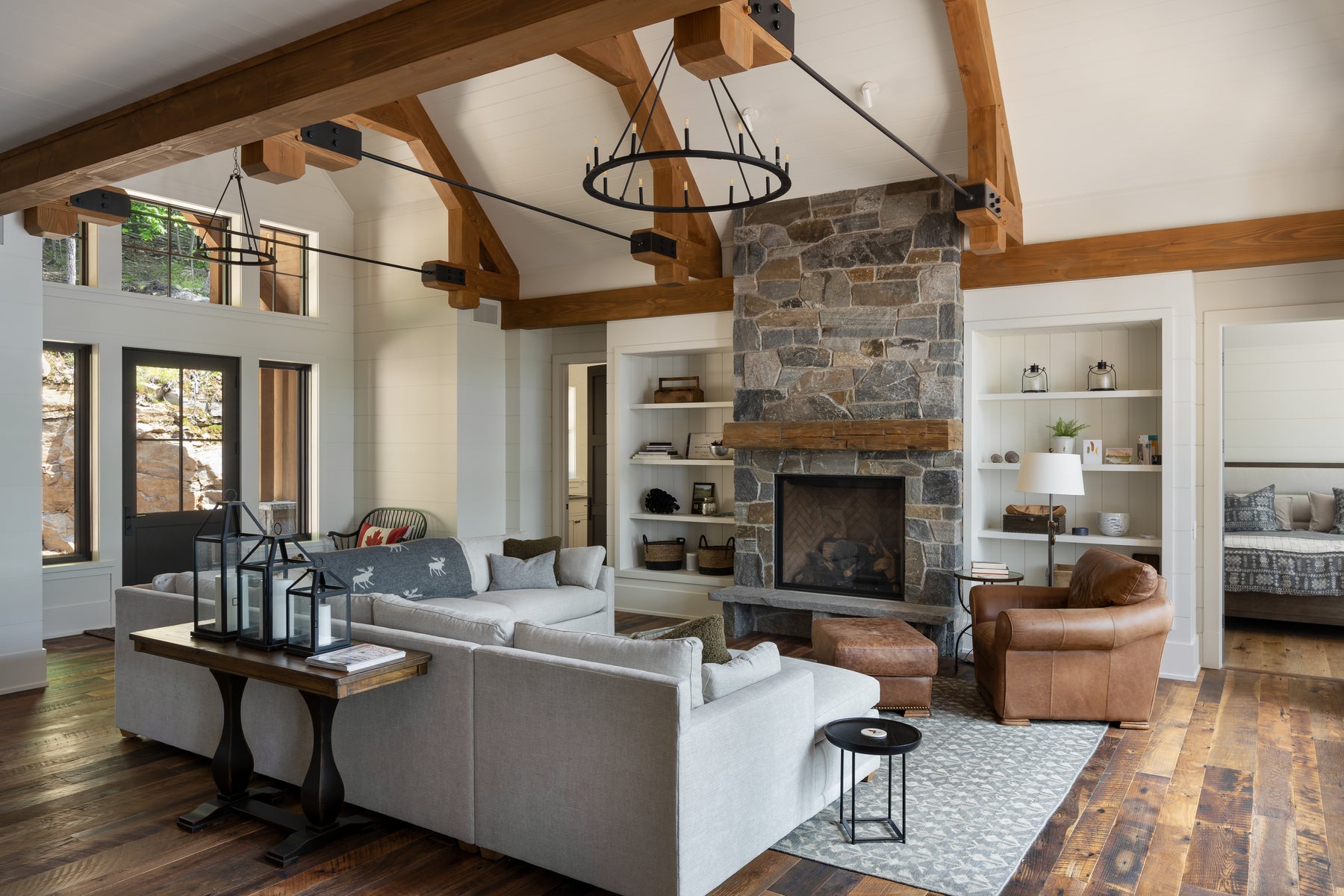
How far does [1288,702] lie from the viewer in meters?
5.36

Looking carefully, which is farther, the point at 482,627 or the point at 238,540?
the point at 238,540

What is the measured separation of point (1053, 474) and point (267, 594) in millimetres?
4283

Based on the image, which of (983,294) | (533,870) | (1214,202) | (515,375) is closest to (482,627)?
(533,870)

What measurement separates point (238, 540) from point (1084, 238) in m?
5.30

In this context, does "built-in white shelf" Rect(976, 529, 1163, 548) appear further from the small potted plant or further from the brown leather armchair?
the brown leather armchair

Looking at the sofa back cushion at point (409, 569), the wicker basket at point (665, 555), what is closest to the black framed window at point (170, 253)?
the sofa back cushion at point (409, 569)

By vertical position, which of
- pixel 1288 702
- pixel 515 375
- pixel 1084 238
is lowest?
pixel 1288 702

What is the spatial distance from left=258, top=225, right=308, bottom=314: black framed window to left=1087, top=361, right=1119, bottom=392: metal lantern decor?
6632 millimetres

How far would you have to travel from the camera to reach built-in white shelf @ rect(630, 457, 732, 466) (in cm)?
790

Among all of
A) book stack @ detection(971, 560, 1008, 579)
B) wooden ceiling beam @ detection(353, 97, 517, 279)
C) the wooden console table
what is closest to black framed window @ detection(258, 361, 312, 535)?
wooden ceiling beam @ detection(353, 97, 517, 279)

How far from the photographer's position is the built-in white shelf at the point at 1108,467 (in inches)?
241

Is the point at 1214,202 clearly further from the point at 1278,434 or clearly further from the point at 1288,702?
the point at 1278,434

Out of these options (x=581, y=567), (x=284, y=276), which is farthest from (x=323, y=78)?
(x=284, y=276)

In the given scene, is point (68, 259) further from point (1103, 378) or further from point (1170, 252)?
point (1170, 252)
